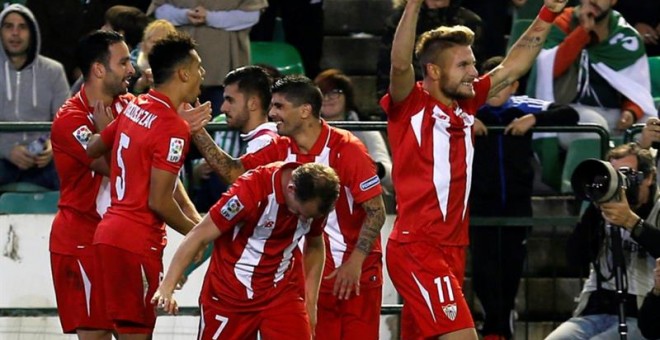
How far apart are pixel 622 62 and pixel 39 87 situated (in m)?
4.43

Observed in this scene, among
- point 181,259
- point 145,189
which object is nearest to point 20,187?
point 145,189

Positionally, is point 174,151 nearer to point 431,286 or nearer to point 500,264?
point 431,286

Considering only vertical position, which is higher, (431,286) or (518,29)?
(518,29)

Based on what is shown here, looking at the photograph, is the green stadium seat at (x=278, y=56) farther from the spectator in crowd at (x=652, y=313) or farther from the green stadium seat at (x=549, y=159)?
the spectator in crowd at (x=652, y=313)

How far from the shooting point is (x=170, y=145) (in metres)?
10.4

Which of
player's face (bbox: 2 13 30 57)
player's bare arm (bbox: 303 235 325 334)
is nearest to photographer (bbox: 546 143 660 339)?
player's bare arm (bbox: 303 235 325 334)

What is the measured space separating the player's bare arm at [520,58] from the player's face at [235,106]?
1.51m

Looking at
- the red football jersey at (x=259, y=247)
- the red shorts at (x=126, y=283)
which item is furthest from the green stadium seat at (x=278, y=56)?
the red football jersey at (x=259, y=247)

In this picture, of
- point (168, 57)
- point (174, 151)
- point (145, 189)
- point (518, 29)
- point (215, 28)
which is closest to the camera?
point (174, 151)

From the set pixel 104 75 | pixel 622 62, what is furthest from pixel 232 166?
pixel 622 62

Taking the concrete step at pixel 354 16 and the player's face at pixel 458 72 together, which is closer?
the player's face at pixel 458 72

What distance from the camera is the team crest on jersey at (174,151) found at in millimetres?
10430

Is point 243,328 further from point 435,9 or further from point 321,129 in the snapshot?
point 435,9

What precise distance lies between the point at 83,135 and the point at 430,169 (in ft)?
7.00
